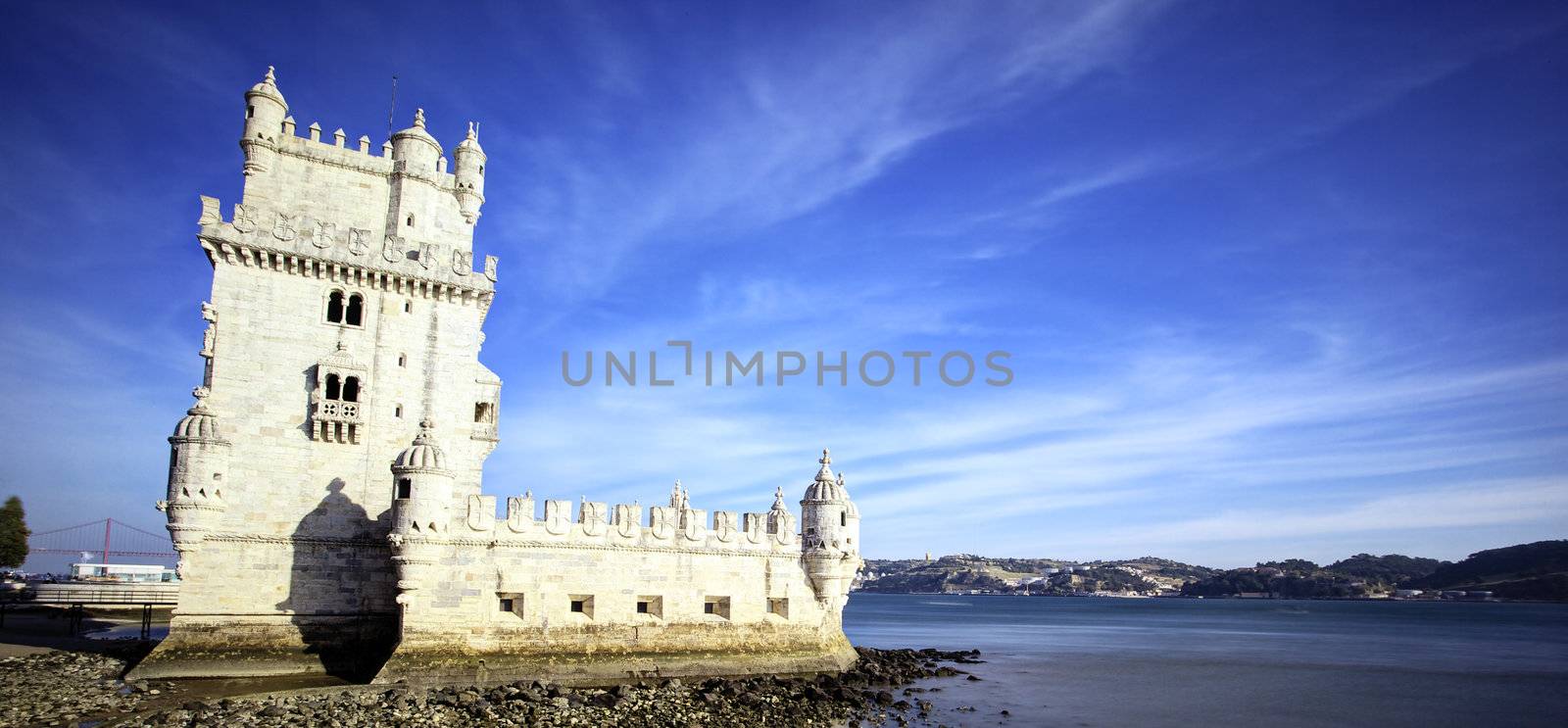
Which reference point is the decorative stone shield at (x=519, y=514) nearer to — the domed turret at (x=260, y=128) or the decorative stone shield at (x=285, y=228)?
the decorative stone shield at (x=285, y=228)

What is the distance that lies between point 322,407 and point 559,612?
341 inches

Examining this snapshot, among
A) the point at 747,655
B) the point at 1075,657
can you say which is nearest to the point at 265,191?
the point at 747,655

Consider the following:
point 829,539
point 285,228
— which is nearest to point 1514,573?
point 829,539

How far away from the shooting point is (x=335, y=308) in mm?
26297

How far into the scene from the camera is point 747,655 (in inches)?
1086

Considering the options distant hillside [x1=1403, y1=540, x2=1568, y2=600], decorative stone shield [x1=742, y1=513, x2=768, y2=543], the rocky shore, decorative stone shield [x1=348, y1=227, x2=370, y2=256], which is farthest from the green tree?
distant hillside [x1=1403, y1=540, x2=1568, y2=600]

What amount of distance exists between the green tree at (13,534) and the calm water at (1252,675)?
5478 centimetres

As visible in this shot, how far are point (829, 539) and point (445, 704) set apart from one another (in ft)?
41.8

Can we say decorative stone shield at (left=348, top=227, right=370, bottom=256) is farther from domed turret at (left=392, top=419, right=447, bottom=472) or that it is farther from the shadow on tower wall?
the shadow on tower wall

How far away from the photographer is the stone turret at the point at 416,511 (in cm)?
2289

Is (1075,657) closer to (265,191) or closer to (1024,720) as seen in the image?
(1024,720)

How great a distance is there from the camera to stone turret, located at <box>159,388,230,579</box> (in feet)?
74.9

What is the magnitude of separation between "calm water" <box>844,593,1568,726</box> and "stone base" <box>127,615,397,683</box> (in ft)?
52.7

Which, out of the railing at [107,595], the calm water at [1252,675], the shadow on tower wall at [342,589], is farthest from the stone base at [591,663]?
the railing at [107,595]
